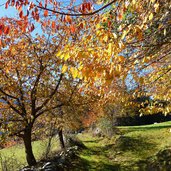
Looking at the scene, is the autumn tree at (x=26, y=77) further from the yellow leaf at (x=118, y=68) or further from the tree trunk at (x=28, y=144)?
the yellow leaf at (x=118, y=68)

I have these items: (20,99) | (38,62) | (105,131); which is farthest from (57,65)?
(105,131)

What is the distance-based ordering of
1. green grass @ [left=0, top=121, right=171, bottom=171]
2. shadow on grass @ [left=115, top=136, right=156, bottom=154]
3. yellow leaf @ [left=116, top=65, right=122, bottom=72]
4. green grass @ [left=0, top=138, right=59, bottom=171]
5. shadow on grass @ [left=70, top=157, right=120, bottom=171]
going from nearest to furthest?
yellow leaf @ [left=116, top=65, right=122, bottom=72], shadow on grass @ [left=70, top=157, right=120, bottom=171], green grass @ [left=0, top=138, right=59, bottom=171], green grass @ [left=0, top=121, right=171, bottom=171], shadow on grass @ [left=115, top=136, right=156, bottom=154]

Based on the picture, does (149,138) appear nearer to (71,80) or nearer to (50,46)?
(71,80)

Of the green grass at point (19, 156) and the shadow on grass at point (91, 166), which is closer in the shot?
the shadow on grass at point (91, 166)

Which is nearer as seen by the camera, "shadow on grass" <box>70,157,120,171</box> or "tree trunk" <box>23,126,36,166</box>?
"tree trunk" <box>23,126,36,166</box>

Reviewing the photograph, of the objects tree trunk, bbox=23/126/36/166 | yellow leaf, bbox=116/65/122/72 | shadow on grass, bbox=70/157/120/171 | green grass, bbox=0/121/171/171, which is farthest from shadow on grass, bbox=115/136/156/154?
yellow leaf, bbox=116/65/122/72

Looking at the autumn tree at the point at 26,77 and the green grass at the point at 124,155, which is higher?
the autumn tree at the point at 26,77

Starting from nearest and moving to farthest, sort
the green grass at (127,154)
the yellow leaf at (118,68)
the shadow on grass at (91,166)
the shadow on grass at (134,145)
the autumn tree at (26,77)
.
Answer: the yellow leaf at (118,68)
the autumn tree at (26,77)
the shadow on grass at (91,166)
the green grass at (127,154)
the shadow on grass at (134,145)

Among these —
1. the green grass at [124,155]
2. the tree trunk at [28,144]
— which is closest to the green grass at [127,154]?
the green grass at [124,155]

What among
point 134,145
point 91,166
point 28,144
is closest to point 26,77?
point 28,144

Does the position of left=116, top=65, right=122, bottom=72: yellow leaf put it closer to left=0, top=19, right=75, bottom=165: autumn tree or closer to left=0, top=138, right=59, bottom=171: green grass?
left=0, top=19, right=75, bottom=165: autumn tree

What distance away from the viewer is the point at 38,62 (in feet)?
41.4

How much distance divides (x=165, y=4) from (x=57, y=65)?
7.80 meters

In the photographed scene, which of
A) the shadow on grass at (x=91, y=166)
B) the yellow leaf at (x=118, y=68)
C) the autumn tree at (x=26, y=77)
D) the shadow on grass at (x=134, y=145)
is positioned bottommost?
the shadow on grass at (x=91, y=166)
